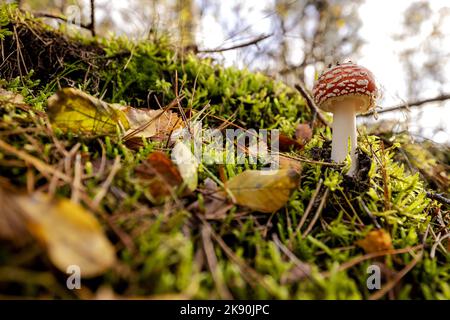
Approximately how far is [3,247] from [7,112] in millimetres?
661

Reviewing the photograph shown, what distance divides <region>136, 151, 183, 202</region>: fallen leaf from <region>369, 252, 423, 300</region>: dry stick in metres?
0.69

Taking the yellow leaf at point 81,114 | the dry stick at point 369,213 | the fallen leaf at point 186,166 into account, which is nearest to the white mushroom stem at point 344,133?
the dry stick at point 369,213

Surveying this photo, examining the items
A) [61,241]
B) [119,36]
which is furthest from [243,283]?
[119,36]

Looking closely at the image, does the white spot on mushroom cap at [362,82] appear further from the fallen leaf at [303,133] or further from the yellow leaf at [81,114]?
the yellow leaf at [81,114]

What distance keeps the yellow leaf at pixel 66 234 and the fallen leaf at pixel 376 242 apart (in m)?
0.80

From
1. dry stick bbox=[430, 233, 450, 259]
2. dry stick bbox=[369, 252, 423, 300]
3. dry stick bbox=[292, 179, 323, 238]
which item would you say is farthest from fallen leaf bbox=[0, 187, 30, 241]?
Result: dry stick bbox=[430, 233, 450, 259]

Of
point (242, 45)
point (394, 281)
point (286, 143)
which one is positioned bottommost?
point (394, 281)

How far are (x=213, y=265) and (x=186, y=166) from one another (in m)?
0.37

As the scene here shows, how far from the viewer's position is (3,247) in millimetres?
662

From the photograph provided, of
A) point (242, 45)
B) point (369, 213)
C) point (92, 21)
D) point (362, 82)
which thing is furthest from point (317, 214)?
point (92, 21)

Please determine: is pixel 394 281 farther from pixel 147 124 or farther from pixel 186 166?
pixel 147 124

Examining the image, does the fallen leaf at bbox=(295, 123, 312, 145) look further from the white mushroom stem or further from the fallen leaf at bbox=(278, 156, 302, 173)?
the fallen leaf at bbox=(278, 156, 302, 173)

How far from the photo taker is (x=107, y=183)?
93 cm

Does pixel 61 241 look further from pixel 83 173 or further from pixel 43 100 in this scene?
pixel 43 100
